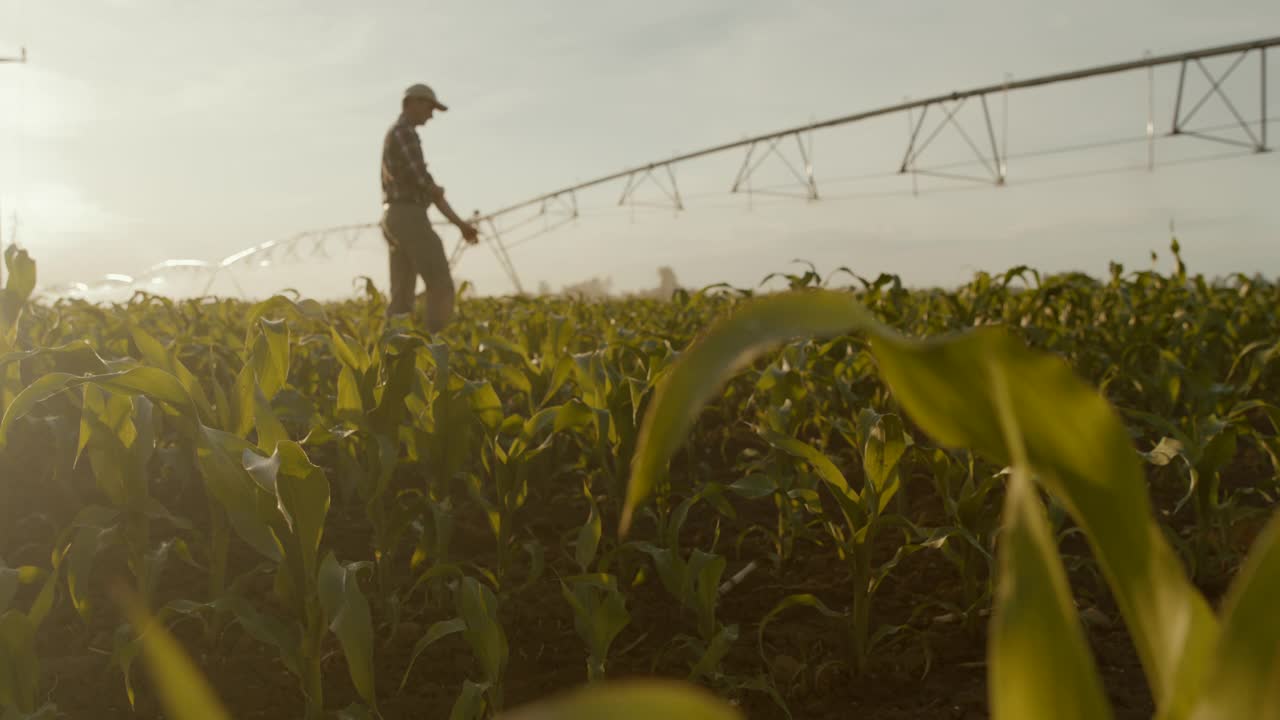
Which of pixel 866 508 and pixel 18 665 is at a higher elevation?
pixel 18 665

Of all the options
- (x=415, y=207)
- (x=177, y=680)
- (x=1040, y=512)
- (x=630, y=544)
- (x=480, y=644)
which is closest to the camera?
(x=177, y=680)

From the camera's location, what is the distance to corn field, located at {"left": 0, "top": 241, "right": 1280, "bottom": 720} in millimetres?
454

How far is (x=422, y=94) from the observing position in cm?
652

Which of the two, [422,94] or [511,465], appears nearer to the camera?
[511,465]

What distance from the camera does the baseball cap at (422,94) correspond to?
21.4 ft

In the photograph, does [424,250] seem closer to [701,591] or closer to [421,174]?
[421,174]

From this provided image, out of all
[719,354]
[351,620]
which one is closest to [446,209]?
[351,620]

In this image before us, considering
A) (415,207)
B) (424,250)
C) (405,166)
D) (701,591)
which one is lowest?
(701,591)

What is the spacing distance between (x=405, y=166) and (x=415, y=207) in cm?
32

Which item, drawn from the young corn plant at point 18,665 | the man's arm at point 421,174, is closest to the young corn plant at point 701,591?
the young corn plant at point 18,665

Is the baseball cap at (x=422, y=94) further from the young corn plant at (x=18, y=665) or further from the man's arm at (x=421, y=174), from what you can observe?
the young corn plant at (x=18, y=665)

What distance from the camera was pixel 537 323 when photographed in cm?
426

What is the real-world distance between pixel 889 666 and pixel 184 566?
6.82 feet

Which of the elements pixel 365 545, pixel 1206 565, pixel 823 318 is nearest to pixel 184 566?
pixel 365 545
